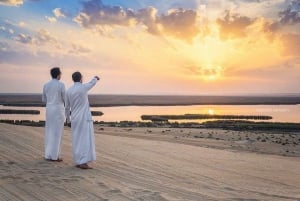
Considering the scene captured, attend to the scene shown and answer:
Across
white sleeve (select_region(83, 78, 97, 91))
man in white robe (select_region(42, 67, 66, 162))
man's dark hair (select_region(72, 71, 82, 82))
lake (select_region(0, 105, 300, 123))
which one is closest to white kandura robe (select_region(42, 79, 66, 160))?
man in white robe (select_region(42, 67, 66, 162))

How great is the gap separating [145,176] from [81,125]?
1875 millimetres

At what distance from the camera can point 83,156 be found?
950 centimetres

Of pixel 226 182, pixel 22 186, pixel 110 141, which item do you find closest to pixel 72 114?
pixel 22 186

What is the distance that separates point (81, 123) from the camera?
9.54 meters

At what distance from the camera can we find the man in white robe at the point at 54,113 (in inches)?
407

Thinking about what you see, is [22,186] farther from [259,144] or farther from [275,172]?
[259,144]

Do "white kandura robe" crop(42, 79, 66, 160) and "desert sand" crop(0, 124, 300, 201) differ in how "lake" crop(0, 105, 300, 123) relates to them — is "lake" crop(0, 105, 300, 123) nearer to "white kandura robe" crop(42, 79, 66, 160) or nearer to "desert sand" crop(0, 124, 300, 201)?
"desert sand" crop(0, 124, 300, 201)

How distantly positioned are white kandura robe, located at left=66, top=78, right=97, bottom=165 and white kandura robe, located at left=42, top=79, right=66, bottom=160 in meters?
0.82

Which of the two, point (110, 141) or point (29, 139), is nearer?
point (29, 139)

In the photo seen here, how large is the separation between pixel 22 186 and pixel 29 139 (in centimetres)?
688

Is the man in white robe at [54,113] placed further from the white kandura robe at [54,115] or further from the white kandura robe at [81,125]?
the white kandura robe at [81,125]

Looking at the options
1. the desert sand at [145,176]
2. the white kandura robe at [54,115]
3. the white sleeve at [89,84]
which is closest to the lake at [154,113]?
the desert sand at [145,176]

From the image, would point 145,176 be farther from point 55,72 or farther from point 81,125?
point 55,72

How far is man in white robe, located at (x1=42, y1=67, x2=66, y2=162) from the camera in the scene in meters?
10.3
